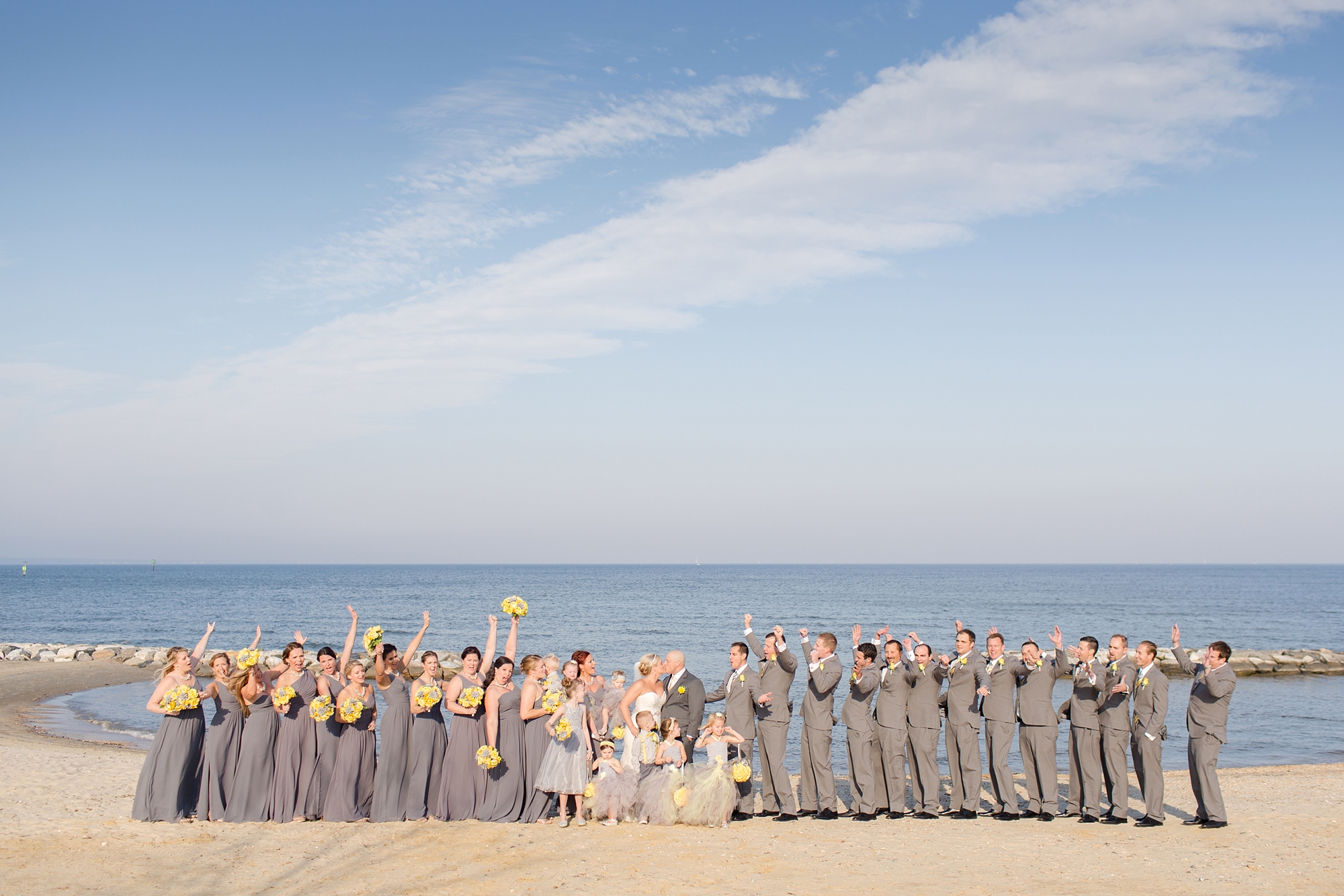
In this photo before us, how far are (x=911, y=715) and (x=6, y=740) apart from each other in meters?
17.9

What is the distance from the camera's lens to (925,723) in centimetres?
1108

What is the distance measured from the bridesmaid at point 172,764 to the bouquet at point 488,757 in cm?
321

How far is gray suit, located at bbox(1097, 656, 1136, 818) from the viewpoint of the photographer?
10625mm

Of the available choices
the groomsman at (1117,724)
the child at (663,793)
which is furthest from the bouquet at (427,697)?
the groomsman at (1117,724)

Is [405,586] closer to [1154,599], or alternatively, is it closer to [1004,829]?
[1154,599]

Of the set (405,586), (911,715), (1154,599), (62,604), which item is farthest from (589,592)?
(911,715)

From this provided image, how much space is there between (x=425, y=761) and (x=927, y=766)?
5960mm

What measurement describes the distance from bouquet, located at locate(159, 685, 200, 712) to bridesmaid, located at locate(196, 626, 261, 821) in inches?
12.9

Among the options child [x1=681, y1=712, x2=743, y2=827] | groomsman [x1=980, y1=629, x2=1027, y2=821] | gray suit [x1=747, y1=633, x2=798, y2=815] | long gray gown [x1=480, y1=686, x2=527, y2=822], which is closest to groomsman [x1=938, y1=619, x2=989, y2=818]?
groomsman [x1=980, y1=629, x2=1027, y2=821]

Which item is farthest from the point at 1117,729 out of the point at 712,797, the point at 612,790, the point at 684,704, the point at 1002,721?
the point at 612,790

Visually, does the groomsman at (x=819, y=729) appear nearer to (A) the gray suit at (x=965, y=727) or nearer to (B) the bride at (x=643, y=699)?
(A) the gray suit at (x=965, y=727)

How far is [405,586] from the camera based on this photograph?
11694cm

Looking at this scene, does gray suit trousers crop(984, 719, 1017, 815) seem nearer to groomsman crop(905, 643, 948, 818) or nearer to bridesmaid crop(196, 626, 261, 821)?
groomsman crop(905, 643, 948, 818)

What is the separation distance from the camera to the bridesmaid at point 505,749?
10.5m
